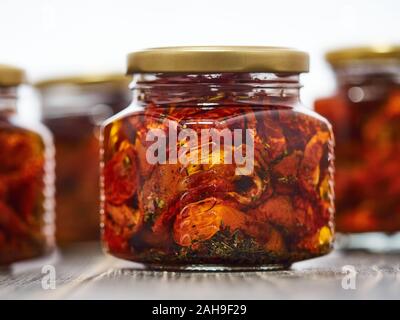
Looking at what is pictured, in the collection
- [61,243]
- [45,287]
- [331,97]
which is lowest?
[61,243]

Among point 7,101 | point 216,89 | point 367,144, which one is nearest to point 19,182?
point 7,101

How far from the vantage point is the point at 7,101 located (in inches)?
55.6

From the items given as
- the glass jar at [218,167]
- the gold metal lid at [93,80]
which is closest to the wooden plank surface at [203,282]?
the glass jar at [218,167]

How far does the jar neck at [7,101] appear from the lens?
1401mm

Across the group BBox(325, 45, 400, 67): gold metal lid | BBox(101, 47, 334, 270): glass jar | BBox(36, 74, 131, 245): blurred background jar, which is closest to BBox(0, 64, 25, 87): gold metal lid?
BBox(101, 47, 334, 270): glass jar

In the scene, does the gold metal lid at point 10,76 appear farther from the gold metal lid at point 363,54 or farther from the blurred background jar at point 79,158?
the gold metal lid at point 363,54

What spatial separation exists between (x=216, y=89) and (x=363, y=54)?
420 mm

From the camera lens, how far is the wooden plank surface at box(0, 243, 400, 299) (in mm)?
1000

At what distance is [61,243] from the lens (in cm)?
172

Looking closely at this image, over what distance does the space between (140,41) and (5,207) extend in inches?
39.8

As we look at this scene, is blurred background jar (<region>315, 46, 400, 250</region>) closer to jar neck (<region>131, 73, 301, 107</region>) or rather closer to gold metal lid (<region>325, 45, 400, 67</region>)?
gold metal lid (<region>325, 45, 400, 67</region>)

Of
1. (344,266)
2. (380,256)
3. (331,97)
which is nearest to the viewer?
(344,266)
